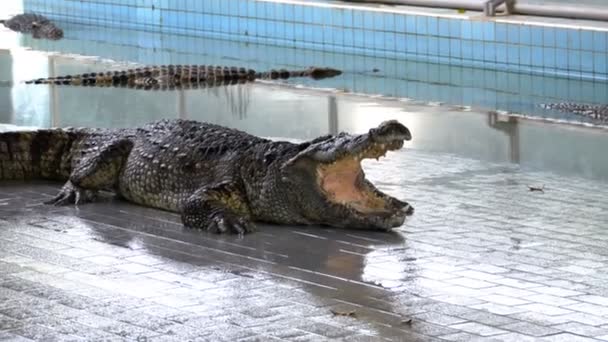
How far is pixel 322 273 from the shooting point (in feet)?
18.7

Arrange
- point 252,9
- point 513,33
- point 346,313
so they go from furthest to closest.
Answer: point 252,9
point 513,33
point 346,313

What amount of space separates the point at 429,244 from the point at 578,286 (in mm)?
903

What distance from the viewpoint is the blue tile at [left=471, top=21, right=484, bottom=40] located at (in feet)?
43.8

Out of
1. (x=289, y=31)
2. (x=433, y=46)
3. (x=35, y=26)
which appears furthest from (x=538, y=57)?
(x=35, y=26)

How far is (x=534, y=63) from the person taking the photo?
42.2 feet

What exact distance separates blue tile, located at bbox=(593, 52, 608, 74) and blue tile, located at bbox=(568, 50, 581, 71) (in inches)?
5.7

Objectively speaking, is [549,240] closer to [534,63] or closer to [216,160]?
[216,160]

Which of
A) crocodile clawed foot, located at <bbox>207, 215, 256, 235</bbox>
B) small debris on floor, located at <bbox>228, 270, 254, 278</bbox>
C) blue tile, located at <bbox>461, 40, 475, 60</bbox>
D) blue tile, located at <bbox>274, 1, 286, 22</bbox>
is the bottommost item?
small debris on floor, located at <bbox>228, 270, 254, 278</bbox>

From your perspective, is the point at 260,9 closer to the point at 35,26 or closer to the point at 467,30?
the point at 35,26

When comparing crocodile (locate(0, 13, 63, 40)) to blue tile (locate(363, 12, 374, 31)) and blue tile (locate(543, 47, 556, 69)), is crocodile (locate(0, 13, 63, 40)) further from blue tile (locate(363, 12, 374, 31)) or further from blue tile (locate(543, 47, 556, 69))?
blue tile (locate(543, 47, 556, 69))

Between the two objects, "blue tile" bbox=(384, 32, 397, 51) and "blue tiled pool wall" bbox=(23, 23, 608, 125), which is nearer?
"blue tiled pool wall" bbox=(23, 23, 608, 125)

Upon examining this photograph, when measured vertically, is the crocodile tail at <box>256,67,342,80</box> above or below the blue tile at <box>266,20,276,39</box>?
below

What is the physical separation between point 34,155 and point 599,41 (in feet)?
19.6

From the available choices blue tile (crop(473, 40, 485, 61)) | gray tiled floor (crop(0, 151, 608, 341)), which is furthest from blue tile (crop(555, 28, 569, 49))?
gray tiled floor (crop(0, 151, 608, 341))
